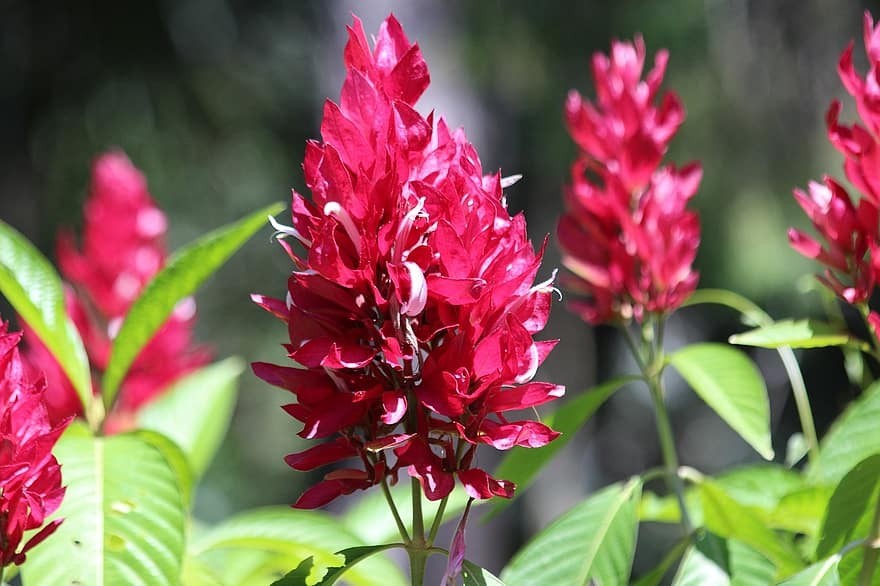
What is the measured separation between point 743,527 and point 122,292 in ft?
4.69

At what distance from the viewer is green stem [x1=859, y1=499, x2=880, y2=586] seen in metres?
0.88

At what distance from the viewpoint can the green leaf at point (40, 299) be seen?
3.66 ft

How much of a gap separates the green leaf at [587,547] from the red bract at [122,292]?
1.09m

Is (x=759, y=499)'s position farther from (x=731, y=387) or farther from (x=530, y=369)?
(x=530, y=369)

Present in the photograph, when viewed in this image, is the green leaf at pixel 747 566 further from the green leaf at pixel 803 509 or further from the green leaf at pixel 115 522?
the green leaf at pixel 115 522

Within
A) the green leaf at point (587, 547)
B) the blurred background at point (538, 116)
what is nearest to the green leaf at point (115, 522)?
the green leaf at point (587, 547)

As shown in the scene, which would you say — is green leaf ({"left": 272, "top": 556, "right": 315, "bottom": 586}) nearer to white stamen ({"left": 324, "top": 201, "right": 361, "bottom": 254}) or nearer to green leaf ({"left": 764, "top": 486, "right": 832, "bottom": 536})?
white stamen ({"left": 324, "top": 201, "right": 361, "bottom": 254})

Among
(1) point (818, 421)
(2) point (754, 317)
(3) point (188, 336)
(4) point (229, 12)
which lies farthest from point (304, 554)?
(4) point (229, 12)

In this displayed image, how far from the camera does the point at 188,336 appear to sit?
2.14 metres

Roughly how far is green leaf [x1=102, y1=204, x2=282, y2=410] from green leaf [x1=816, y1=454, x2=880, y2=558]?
2.17 feet

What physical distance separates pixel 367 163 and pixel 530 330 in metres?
0.18

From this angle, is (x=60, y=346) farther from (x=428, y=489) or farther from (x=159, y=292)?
(x=428, y=489)

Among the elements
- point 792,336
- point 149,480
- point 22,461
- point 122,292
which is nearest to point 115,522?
point 149,480

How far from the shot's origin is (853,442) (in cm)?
99
